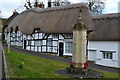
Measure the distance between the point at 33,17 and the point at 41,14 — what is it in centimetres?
167

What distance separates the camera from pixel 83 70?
1221 centimetres

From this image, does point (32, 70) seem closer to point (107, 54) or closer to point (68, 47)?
point (107, 54)

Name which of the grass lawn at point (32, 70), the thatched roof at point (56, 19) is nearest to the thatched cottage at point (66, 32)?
the thatched roof at point (56, 19)

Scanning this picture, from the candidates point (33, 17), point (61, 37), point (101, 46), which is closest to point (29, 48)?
point (33, 17)

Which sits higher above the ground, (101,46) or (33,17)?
(33,17)

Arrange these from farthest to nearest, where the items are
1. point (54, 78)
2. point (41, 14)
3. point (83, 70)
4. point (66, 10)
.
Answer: point (41, 14) → point (66, 10) → point (83, 70) → point (54, 78)

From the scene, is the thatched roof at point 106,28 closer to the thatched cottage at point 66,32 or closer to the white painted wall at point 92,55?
the thatched cottage at point 66,32

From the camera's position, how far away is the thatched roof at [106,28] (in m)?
19.6

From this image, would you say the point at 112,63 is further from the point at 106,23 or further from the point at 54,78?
the point at 54,78

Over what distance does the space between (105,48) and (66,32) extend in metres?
5.21

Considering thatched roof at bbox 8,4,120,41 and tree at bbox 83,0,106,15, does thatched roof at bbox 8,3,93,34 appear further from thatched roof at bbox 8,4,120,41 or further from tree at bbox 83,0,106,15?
tree at bbox 83,0,106,15

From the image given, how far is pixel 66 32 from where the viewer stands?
22234mm

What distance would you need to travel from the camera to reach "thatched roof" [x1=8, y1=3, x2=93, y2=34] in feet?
74.4

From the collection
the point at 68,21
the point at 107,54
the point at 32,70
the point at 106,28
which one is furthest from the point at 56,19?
the point at 32,70
